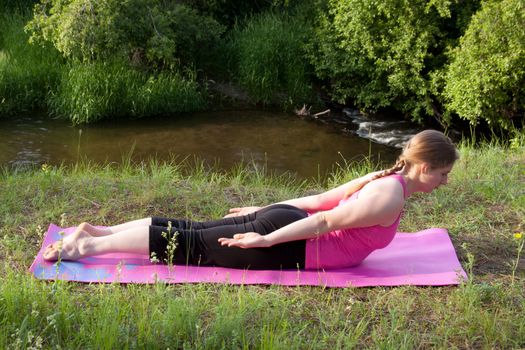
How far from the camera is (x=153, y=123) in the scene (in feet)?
32.8

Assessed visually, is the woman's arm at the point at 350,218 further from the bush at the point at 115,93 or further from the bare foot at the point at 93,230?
the bush at the point at 115,93

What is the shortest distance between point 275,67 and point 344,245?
762 cm

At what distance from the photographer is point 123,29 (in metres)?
9.41

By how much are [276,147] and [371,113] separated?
93.3 inches

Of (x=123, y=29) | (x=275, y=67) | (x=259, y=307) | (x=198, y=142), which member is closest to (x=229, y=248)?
(x=259, y=307)

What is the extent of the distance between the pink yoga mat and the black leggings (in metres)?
0.05

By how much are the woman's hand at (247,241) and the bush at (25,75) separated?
23.0 ft

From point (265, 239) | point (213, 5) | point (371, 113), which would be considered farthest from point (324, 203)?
point (213, 5)

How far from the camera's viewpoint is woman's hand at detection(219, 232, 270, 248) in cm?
364

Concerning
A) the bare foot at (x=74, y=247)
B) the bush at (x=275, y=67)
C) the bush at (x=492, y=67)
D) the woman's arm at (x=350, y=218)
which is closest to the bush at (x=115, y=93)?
the bush at (x=275, y=67)

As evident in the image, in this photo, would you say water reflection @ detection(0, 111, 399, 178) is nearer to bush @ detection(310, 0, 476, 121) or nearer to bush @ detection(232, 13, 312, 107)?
bush @ detection(232, 13, 312, 107)

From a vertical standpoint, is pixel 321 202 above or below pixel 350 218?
below

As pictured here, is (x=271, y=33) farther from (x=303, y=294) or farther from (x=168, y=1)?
(x=303, y=294)

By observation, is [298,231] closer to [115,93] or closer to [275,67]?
[115,93]
